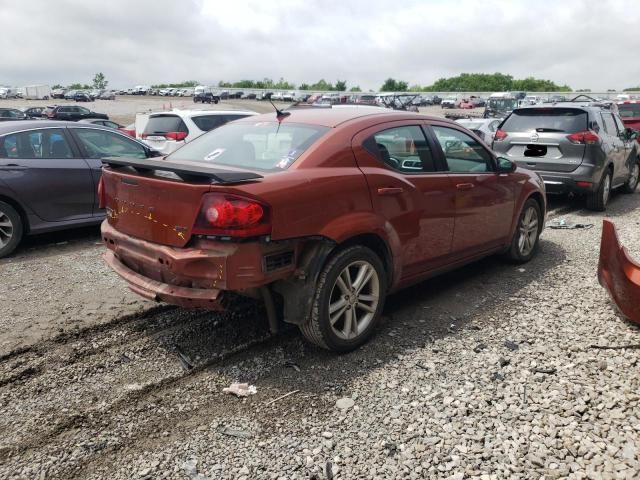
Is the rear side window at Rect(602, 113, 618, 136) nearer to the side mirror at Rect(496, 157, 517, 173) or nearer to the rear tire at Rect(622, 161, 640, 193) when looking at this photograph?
the rear tire at Rect(622, 161, 640, 193)

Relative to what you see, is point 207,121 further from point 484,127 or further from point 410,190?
point 484,127

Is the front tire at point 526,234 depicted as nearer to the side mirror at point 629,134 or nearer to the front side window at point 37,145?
the side mirror at point 629,134

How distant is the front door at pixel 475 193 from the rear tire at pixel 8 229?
4.88 m

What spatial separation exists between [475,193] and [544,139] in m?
4.72

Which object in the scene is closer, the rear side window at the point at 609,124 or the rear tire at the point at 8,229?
the rear tire at the point at 8,229

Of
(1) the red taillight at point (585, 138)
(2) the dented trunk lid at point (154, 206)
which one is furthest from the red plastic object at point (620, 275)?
(1) the red taillight at point (585, 138)

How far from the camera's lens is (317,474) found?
2.61 meters

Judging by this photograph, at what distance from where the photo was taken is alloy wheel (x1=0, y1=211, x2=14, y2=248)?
623 cm

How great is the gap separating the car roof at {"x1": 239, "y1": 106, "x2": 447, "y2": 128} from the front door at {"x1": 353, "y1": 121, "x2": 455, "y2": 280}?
0.10 m

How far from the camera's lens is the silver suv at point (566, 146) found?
8539 millimetres

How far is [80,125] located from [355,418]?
5950 mm

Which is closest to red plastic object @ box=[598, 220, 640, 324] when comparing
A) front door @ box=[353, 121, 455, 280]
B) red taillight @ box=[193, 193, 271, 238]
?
front door @ box=[353, 121, 455, 280]

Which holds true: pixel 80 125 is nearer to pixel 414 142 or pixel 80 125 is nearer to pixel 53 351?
pixel 53 351

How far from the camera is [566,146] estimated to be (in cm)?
863
